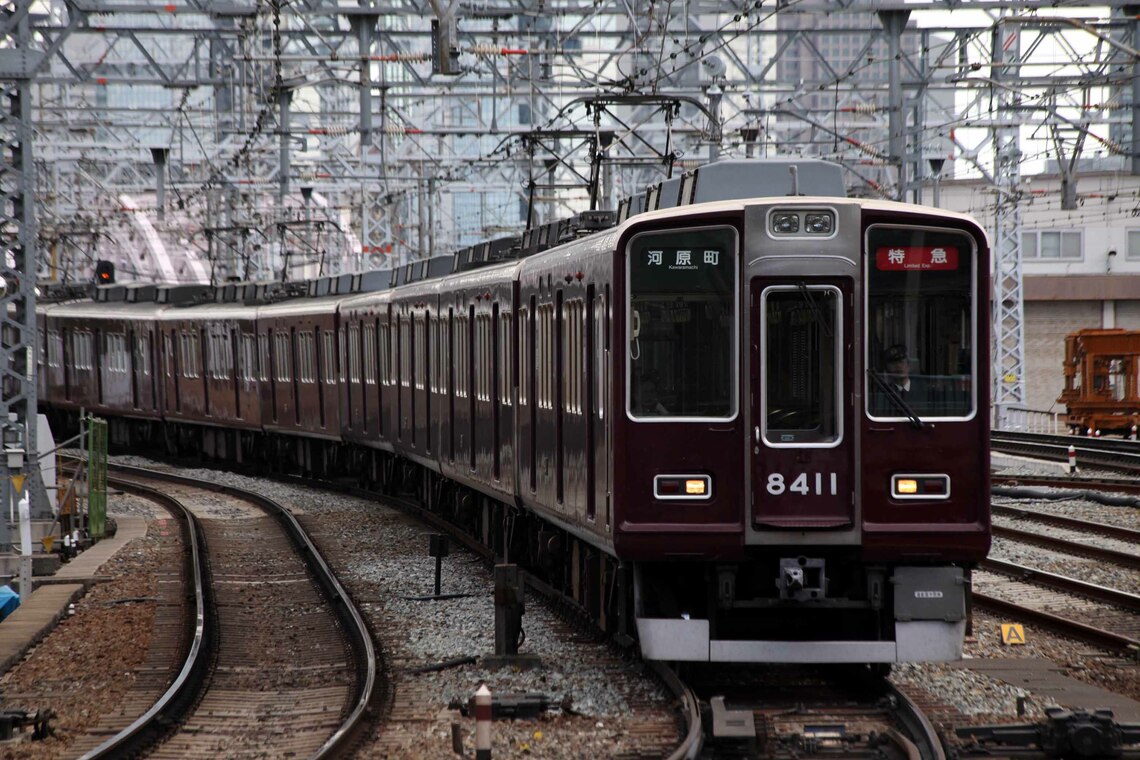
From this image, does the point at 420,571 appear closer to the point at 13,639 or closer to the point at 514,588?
the point at 13,639

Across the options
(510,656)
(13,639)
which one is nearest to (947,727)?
(510,656)

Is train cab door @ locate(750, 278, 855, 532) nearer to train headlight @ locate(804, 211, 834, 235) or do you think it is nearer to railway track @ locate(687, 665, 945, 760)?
train headlight @ locate(804, 211, 834, 235)

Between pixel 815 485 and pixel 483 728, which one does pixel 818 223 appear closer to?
pixel 815 485

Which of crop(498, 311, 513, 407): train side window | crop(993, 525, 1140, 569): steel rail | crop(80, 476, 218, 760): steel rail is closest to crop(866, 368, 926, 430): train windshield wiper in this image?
crop(80, 476, 218, 760): steel rail

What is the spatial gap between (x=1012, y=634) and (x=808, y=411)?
2.95m

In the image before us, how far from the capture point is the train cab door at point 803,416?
8.51 m

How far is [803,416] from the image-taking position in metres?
8.59

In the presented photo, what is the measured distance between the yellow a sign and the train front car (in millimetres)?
2143

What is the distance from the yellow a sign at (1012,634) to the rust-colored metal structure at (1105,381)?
2486 cm

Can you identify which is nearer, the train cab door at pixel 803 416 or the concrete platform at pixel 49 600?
the train cab door at pixel 803 416

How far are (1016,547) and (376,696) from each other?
854 cm

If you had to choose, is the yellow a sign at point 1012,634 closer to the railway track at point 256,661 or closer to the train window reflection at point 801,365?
the train window reflection at point 801,365

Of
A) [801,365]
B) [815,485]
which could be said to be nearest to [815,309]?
[801,365]

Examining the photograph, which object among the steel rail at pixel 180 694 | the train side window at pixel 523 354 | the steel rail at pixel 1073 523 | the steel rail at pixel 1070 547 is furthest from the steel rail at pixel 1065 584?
the steel rail at pixel 180 694
